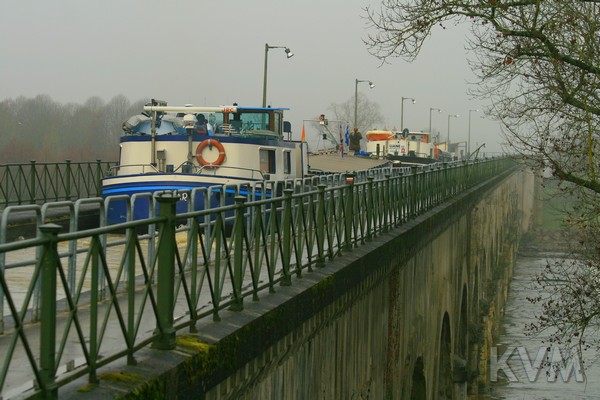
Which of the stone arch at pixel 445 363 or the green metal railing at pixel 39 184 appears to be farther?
the stone arch at pixel 445 363

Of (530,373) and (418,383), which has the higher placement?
(418,383)

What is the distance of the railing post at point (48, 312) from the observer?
5.27 meters

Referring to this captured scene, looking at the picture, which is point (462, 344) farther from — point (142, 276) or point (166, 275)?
point (166, 275)

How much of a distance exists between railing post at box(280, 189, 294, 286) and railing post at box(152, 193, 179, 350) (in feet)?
9.95

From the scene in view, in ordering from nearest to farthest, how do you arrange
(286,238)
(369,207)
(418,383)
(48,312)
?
(48,312), (286,238), (369,207), (418,383)

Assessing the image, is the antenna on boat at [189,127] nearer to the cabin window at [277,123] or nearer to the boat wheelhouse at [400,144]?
the cabin window at [277,123]

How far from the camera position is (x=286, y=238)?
34.2 ft

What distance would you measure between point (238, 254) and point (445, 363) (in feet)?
68.7

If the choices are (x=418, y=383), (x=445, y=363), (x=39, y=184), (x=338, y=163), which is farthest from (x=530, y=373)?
(x=39, y=184)

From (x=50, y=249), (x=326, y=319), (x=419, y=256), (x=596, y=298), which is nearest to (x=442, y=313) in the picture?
(x=419, y=256)

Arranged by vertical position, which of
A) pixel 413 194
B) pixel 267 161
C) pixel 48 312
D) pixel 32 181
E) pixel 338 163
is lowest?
pixel 338 163

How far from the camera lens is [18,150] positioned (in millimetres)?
38719

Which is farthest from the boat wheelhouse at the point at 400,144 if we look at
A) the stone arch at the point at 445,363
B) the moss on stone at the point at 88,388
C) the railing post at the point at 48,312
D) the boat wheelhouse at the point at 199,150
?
the railing post at the point at 48,312

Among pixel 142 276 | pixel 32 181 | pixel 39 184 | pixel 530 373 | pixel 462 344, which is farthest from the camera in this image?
pixel 530 373
